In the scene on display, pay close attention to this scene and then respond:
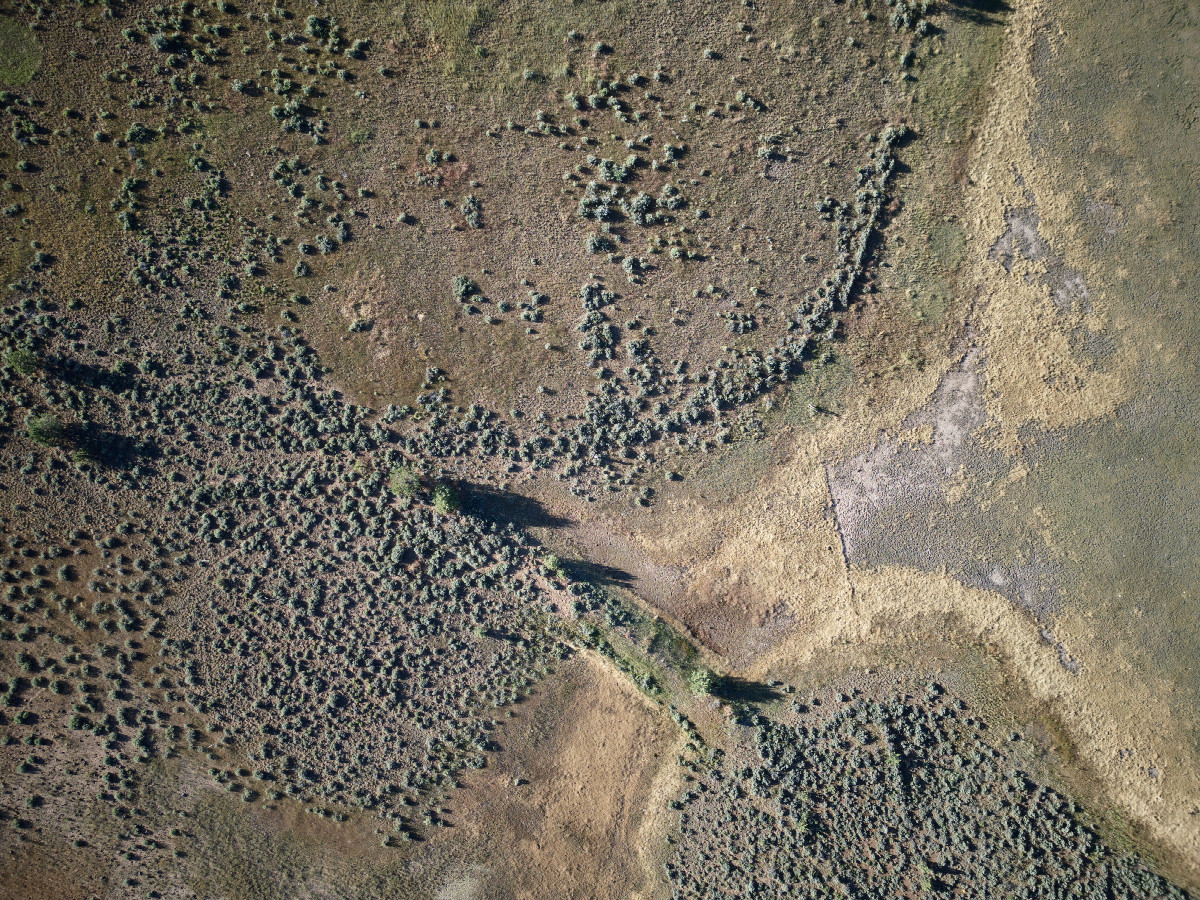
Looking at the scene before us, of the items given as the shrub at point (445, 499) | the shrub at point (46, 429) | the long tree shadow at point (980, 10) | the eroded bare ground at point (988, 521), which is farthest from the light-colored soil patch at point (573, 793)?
the long tree shadow at point (980, 10)

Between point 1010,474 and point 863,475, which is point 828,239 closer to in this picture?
point 863,475

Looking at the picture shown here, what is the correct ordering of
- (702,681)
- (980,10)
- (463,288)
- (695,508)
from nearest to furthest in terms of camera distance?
(702,681) < (980,10) < (463,288) < (695,508)

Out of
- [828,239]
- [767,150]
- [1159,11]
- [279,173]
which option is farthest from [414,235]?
[1159,11]

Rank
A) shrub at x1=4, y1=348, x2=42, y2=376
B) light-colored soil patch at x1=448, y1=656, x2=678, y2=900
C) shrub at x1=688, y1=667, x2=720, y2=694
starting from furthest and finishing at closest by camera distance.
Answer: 1. light-colored soil patch at x1=448, y1=656, x2=678, y2=900
2. shrub at x1=688, y1=667, x2=720, y2=694
3. shrub at x1=4, y1=348, x2=42, y2=376

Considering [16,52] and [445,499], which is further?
[16,52]

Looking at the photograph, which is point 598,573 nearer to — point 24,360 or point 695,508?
point 695,508

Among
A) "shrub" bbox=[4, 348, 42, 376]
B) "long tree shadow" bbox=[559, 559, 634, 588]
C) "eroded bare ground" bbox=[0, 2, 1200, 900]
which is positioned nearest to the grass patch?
"eroded bare ground" bbox=[0, 2, 1200, 900]

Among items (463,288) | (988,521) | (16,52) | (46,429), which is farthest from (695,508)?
(16,52)

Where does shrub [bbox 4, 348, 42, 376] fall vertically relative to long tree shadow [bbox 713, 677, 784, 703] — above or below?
→ above

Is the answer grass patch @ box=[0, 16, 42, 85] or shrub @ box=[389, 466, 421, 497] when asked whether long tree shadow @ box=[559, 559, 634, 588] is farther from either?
grass patch @ box=[0, 16, 42, 85]
